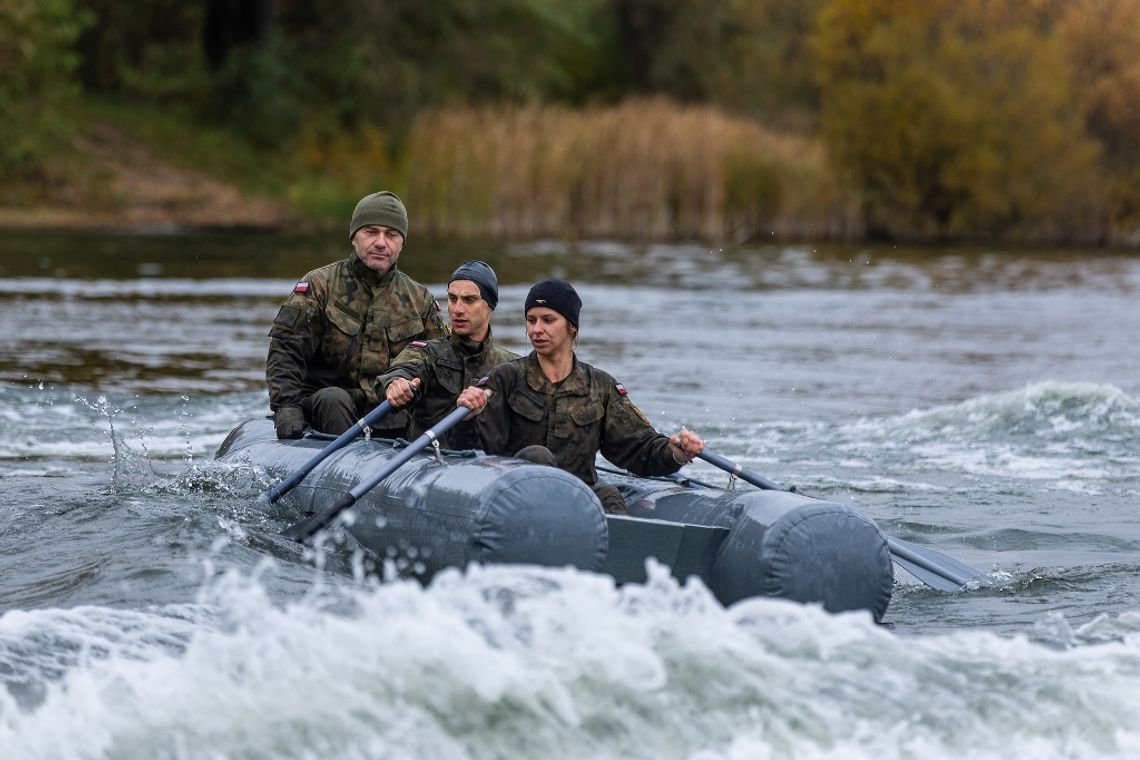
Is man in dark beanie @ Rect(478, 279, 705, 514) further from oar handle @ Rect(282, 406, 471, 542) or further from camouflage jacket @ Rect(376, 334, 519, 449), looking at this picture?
camouflage jacket @ Rect(376, 334, 519, 449)

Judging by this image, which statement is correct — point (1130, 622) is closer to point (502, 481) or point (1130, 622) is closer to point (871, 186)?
point (502, 481)

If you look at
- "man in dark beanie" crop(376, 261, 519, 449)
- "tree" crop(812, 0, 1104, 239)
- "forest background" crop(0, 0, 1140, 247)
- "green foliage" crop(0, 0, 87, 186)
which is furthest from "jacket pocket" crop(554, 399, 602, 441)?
"tree" crop(812, 0, 1104, 239)

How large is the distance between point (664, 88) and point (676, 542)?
150 feet

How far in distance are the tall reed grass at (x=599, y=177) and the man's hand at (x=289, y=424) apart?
76.1 ft

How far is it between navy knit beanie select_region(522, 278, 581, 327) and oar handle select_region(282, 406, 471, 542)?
0.54 m

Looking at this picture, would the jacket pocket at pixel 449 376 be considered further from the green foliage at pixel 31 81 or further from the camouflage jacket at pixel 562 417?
the green foliage at pixel 31 81

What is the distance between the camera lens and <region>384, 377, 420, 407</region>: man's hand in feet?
27.4

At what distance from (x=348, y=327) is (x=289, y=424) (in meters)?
0.81

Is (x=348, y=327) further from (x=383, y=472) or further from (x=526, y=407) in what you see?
(x=383, y=472)

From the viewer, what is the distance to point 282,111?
1555 inches

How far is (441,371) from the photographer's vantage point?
346 inches

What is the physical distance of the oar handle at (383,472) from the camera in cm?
758

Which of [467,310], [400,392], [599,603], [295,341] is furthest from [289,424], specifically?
[599,603]

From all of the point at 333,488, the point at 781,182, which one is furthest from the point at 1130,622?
the point at 781,182
